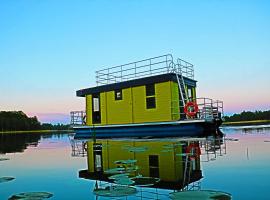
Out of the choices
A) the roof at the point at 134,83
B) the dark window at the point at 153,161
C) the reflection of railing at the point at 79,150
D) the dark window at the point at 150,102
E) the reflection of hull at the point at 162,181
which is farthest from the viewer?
the dark window at the point at 150,102

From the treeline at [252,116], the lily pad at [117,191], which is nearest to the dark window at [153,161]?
the lily pad at [117,191]

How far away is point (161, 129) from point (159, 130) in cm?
16

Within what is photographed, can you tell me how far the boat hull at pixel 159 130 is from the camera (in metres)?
16.4

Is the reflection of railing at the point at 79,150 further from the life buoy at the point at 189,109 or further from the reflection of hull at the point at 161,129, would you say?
the life buoy at the point at 189,109

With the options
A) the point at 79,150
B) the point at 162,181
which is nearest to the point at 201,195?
the point at 162,181

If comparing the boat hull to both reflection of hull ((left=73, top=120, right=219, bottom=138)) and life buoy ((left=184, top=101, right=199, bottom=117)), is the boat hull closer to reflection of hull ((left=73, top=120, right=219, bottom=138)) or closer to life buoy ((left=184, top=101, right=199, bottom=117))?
reflection of hull ((left=73, top=120, right=219, bottom=138))

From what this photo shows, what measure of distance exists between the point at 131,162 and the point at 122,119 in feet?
40.9

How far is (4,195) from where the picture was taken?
14.9 feet

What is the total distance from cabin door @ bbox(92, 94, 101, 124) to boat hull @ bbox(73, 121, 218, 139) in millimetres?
1087

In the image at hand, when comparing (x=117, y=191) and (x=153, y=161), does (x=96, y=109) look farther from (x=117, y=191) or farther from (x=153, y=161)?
(x=117, y=191)

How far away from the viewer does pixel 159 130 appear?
690 inches

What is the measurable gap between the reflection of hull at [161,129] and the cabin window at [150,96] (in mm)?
1285

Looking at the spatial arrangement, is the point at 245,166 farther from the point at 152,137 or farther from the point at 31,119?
the point at 31,119

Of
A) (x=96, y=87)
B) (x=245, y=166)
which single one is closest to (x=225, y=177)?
(x=245, y=166)
